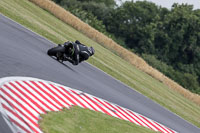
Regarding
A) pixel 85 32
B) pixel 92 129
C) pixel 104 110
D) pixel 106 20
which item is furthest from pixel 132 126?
pixel 106 20

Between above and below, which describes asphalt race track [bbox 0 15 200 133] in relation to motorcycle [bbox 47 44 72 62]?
below

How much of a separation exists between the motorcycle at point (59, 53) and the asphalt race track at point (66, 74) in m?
0.26

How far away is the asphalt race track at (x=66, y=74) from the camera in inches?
448

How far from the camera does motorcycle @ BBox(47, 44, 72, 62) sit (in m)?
14.7

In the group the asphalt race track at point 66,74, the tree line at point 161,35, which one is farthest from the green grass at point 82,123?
the tree line at point 161,35

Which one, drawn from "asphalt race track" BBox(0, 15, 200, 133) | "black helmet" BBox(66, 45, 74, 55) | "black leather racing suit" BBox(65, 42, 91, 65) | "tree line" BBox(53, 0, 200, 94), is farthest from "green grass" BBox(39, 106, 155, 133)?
"tree line" BBox(53, 0, 200, 94)

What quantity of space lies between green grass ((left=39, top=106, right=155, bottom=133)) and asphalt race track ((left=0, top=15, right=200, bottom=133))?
1.81 m

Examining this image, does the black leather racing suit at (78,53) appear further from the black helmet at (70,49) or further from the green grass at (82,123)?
the green grass at (82,123)

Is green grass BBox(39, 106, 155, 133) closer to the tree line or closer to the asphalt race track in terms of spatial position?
the asphalt race track

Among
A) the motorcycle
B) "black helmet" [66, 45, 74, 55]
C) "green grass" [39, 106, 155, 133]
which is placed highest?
"black helmet" [66, 45, 74, 55]

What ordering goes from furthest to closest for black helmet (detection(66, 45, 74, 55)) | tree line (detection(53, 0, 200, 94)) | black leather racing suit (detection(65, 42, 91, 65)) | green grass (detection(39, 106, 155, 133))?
tree line (detection(53, 0, 200, 94)), black leather racing suit (detection(65, 42, 91, 65)), black helmet (detection(66, 45, 74, 55)), green grass (detection(39, 106, 155, 133))

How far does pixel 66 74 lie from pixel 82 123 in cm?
487

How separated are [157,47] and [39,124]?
66.8 meters

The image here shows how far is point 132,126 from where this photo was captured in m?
11.2
